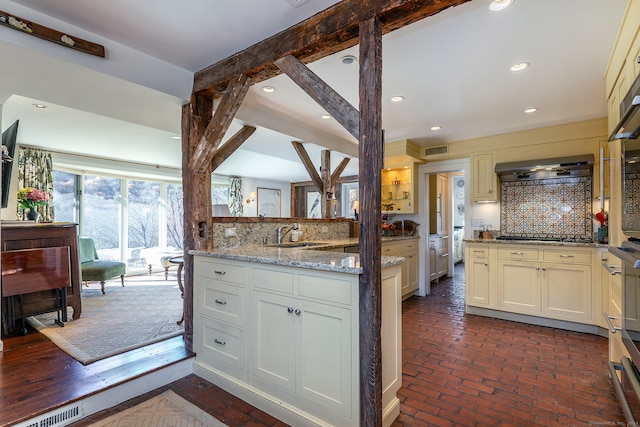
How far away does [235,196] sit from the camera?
849 cm

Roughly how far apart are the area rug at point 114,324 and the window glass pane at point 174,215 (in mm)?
2424

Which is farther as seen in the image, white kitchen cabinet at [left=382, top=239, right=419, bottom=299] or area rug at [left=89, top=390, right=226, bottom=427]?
white kitchen cabinet at [left=382, top=239, right=419, bottom=299]

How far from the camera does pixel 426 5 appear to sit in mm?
1587

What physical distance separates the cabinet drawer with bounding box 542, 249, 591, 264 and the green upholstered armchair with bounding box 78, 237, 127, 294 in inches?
241

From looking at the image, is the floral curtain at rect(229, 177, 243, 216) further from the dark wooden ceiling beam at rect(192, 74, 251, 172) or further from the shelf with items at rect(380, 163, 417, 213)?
the dark wooden ceiling beam at rect(192, 74, 251, 172)

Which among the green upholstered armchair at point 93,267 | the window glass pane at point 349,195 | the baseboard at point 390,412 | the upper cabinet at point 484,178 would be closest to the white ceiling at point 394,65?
the upper cabinet at point 484,178

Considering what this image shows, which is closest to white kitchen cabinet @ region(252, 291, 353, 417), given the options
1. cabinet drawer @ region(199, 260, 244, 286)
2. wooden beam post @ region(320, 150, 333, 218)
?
cabinet drawer @ region(199, 260, 244, 286)

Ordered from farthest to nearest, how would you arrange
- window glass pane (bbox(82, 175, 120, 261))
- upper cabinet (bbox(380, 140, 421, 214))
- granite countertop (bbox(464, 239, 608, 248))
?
window glass pane (bbox(82, 175, 120, 261)) < upper cabinet (bbox(380, 140, 421, 214)) < granite countertop (bbox(464, 239, 608, 248))

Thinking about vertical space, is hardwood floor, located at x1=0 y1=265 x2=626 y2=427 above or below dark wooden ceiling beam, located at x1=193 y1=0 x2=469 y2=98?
below

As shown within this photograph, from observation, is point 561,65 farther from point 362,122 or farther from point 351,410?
point 351,410

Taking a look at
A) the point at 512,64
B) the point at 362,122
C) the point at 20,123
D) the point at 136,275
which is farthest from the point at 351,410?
the point at 136,275

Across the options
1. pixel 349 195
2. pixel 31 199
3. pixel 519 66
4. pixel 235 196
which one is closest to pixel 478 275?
pixel 519 66

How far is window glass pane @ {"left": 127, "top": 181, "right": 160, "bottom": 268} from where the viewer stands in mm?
6574

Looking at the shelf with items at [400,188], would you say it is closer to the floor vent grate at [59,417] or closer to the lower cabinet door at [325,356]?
the lower cabinet door at [325,356]
